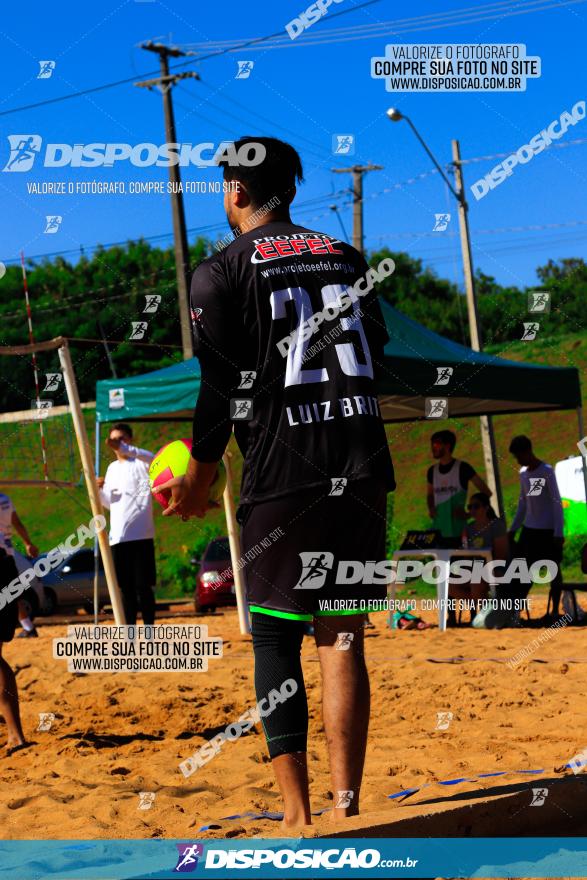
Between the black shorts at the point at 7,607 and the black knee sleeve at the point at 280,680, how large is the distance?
2817 mm

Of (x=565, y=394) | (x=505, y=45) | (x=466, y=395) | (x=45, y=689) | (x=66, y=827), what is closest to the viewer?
(x=66, y=827)

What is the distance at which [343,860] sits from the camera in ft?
8.14

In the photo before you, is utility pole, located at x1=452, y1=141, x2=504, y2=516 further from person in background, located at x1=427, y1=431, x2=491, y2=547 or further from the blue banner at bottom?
the blue banner at bottom

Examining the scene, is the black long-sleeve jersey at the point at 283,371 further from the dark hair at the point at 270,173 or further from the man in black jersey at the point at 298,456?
the dark hair at the point at 270,173

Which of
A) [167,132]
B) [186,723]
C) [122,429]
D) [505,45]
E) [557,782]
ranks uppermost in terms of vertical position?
[167,132]

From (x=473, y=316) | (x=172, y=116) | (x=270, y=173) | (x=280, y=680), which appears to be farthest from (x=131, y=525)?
(x=172, y=116)

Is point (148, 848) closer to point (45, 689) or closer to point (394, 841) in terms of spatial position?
point (394, 841)

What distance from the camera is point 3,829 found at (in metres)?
3.66

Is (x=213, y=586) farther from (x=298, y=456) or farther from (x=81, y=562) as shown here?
(x=298, y=456)

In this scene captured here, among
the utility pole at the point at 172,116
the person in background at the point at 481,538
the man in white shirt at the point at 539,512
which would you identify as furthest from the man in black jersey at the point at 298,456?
the utility pole at the point at 172,116

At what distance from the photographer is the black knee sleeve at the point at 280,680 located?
295 centimetres

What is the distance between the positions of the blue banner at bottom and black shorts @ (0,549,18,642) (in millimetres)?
2847

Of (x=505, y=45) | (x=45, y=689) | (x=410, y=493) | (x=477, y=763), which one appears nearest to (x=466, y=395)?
(x=505, y=45)

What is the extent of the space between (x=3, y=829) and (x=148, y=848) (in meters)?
0.91
